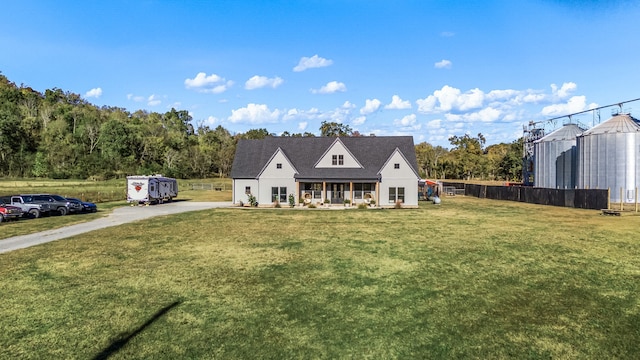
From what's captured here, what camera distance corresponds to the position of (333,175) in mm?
39594

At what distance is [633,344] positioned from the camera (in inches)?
335

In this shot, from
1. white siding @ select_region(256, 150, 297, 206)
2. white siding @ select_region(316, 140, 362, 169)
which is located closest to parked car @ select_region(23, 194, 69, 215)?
white siding @ select_region(256, 150, 297, 206)

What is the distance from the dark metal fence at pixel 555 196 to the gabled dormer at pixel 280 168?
2602cm

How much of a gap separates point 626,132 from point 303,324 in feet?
151

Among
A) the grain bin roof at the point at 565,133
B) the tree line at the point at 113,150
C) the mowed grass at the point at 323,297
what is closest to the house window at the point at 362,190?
the mowed grass at the point at 323,297

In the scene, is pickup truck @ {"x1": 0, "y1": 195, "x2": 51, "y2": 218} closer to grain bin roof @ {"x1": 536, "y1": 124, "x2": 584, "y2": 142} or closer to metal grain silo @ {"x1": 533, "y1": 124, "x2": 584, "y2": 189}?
metal grain silo @ {"x1": 533, "y1": 124, "x2": 584, "y2": 189}

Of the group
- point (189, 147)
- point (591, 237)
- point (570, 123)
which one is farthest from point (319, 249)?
point (189, 147)

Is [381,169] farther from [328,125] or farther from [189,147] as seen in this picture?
[189,147]

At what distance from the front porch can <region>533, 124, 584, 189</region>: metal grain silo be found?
87.9ft

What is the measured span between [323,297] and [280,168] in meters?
29.7

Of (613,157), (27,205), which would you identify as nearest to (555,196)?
(613,157)

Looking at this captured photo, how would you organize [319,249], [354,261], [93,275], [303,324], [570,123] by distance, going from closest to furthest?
[303,324] < [93,275] < [354,261] < [319,249] < [570,123]

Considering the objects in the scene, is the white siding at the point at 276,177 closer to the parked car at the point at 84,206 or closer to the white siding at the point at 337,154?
the white siding at the point at 337,154

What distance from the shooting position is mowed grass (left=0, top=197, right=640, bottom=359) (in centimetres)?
846
